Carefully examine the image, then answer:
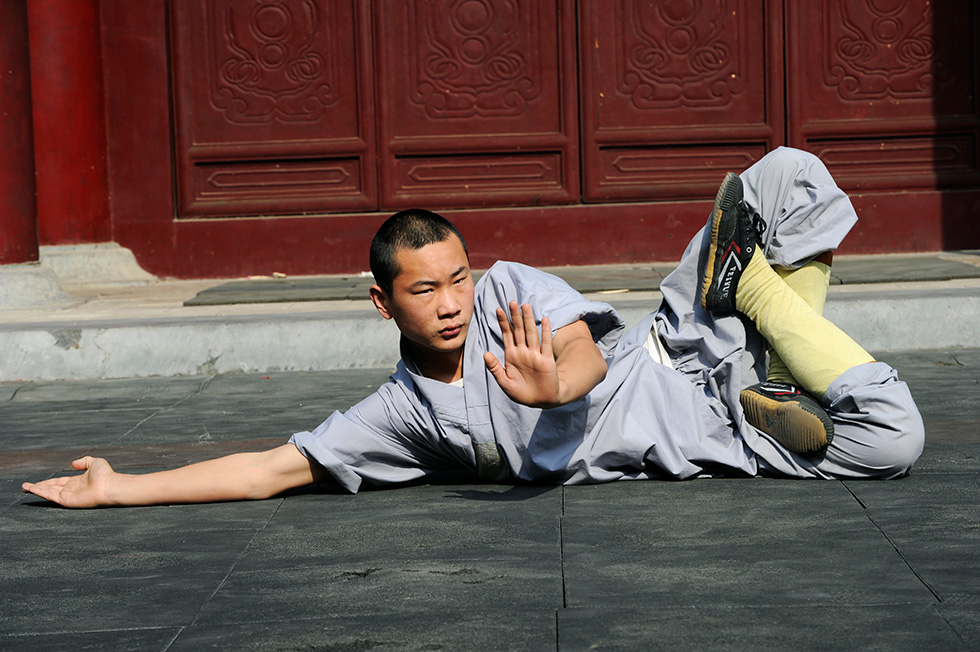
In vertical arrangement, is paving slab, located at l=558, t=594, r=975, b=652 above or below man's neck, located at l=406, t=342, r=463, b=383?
below

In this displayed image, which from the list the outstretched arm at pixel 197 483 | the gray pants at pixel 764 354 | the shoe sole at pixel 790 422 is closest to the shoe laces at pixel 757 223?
the gray pants at pixel 764 354

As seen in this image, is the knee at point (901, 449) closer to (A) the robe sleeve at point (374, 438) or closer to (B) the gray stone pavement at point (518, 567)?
(B) the gray stone pavement at point (518, 567)

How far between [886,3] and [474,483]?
5.68m

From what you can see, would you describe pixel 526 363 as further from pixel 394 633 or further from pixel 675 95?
pixel 675 95

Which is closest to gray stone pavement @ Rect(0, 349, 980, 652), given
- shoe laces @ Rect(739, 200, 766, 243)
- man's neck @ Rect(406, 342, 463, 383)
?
man's neck @ Rect(406, 342, 463, 383)

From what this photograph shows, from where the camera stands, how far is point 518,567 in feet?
8.34

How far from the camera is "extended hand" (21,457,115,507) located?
3268mm

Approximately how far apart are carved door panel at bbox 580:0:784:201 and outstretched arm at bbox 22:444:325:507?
4802 millimetres

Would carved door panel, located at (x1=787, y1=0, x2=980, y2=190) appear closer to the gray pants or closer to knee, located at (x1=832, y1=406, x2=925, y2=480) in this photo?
the gray pants

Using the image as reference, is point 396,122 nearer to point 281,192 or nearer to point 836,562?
point 281,192

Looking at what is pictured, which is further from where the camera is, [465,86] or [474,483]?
[465,86]

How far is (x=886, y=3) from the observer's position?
25.3 ft

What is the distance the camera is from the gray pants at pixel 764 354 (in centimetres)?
319

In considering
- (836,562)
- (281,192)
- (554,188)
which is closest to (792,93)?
(554,188)
